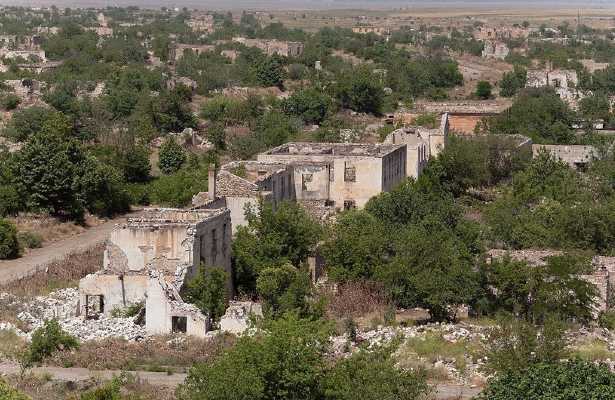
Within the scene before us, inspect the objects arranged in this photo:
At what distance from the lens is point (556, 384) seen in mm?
17531

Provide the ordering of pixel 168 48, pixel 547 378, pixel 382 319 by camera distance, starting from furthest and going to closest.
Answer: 1. pixel 168 48
2. pixel 382 319
3. pixel 547 378

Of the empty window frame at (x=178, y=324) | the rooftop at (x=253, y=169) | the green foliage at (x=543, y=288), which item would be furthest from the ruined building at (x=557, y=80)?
the empty window frame at (x=178, y=324)

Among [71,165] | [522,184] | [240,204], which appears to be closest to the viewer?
[240,204]

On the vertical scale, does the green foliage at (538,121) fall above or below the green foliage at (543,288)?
below

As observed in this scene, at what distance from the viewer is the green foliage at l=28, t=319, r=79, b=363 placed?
2164 centimetres

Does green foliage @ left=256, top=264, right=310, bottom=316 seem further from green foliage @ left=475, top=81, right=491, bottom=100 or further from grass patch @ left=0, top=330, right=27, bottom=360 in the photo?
green foliage @ left=475, top=81, right=491, bottom=100

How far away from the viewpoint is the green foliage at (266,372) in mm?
16859

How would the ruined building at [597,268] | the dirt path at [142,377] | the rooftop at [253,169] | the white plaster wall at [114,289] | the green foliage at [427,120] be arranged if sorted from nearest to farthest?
1. the dirt path at [142,377]
2. the white plaster wall at [114,289]
3. the ruined building at [597,268]
4. the rooftop at [253,169]
5. the green foliage at [427,120]

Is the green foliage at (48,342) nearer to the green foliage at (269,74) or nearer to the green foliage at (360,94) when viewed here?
the green foliage at (360,94)

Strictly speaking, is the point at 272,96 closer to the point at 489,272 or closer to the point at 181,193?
the point at 181,193

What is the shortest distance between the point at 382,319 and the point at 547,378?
7202 mm

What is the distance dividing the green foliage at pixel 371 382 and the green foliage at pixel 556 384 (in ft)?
4.10

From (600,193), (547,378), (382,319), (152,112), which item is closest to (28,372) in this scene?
(382,319)

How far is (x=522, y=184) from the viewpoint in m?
40.6
